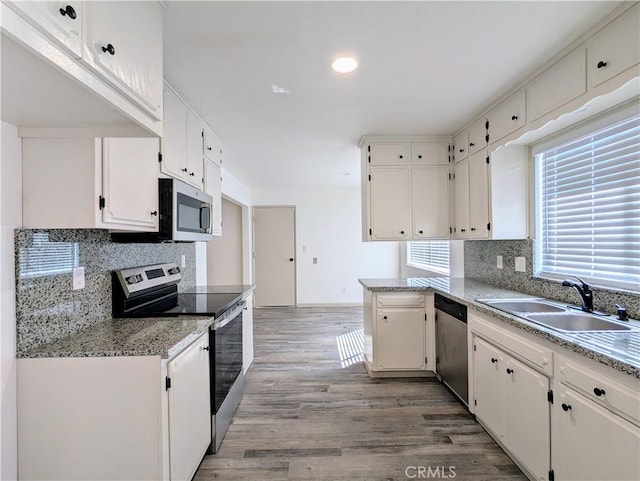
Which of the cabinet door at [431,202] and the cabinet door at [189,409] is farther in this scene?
the cabinet door at [431,202]

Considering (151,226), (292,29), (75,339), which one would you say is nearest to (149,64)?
(292,29)

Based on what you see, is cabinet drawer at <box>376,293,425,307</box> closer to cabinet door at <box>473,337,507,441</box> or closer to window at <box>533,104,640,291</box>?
cabinet door at <box>473,337,507,441</box>

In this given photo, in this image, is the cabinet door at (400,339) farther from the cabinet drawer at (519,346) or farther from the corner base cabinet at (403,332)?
the cabinet drawer at (519,346)

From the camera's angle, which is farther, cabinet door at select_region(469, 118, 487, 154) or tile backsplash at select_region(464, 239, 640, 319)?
cabinet door at select_region(469, 118, 487, 154)

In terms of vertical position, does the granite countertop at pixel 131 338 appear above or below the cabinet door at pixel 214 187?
below

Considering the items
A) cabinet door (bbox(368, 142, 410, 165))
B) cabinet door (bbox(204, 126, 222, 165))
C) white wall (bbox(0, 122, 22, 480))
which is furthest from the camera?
cabinet door (bbox(368, 142, 410, 165))

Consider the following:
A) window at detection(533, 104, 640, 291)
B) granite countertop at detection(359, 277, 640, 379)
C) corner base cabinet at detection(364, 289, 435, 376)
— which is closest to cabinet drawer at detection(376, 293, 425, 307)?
corner base cabinet at detection(364, 289, 435, 376)

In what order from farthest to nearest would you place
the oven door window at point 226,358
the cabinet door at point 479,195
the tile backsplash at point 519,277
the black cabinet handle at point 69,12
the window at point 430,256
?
the window at point 430,256, the cabinet door at point 479,195, the oven door window at point 226,358, the tile backsplash at point 519,277, the black cabinet handle at point 69,12

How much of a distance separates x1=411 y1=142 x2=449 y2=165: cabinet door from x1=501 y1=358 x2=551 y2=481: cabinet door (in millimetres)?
2071

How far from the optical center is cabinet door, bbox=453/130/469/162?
289 centimetres

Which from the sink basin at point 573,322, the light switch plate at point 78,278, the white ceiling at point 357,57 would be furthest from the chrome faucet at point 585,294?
the light switch plate at point 78,278

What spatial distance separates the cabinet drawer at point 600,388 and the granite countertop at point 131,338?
69.0 inches

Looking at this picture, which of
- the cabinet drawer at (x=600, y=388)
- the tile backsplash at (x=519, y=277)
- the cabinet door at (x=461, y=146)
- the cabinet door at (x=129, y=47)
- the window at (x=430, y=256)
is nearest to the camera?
the cabinet door at (x=129, y=47)

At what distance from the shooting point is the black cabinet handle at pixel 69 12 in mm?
806
